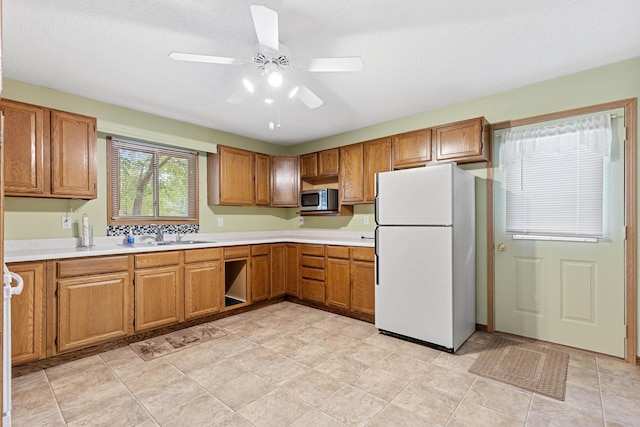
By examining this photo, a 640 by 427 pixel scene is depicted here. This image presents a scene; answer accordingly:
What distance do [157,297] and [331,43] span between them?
285cm

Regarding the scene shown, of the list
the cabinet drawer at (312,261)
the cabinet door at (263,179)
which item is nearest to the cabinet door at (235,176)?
the cabinet door at (263,179)

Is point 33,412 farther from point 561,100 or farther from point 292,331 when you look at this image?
point 561,100

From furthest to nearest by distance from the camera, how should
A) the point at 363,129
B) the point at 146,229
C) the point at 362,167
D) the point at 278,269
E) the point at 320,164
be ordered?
the point at 320,164 < the point at 278,269 < the point at 363,129 < the point at 362,167 < the point at 146,229

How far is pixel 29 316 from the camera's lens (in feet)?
8.12

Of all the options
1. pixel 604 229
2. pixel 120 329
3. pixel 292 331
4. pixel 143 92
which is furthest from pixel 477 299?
pixel 143 92

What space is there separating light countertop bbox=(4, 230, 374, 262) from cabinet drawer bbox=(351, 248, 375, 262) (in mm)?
61

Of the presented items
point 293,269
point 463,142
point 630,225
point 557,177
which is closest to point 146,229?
point 293,269

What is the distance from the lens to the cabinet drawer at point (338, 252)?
387 cm

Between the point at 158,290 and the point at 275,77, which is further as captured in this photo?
the point at 158,290

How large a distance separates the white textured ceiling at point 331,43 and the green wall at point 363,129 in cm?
12

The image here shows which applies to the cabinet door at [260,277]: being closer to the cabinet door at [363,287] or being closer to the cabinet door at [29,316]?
the cabinet door at [363,287]

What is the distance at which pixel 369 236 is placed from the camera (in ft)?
14.1

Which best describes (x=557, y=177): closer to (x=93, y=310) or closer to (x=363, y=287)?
(x=363, y=287)

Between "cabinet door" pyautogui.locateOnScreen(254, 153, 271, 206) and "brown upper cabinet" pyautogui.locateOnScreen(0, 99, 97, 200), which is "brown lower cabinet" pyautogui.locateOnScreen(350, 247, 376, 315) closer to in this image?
"cabinet door" pyautogui.locateOnScreen(254, 153, 271, 206)
